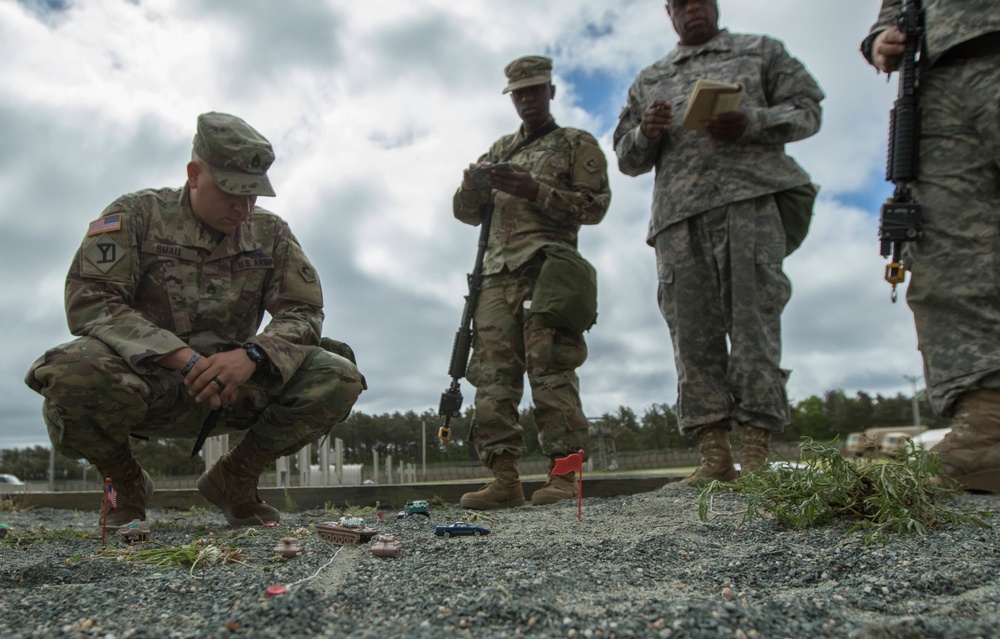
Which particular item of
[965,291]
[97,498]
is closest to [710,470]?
[965,291]

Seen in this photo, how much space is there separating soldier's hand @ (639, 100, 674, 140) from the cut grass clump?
1790 millimetres

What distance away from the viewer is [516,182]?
3695 mm

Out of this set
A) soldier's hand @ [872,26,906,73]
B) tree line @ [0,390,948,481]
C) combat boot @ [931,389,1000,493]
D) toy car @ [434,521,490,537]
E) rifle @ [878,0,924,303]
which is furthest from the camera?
tree line @ [0,390,948,481]

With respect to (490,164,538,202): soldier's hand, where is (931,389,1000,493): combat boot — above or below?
below

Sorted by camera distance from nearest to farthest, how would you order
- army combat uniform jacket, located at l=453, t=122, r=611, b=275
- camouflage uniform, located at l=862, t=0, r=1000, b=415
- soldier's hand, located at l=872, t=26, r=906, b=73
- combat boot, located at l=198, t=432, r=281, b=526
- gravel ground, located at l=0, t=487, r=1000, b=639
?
gravel ground, located at l=0, t=487, r=1000, b=639 → camouflage uniform, located at l=862, t=0, r=1000, b=415 → soldier's hand, located at l=872, t=26, r=906, b=73 → combat boot, located at l=198, t=432, r=281, b=526 → army combat uniform jacket, located at l=453, t=122, r=611, b=275

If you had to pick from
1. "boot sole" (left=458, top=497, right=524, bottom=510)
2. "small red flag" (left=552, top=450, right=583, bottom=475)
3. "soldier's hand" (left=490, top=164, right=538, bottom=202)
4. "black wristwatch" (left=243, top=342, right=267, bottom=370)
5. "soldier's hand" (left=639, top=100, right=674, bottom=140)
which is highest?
"soldier's hand" (left=639, top=100, right=674, bottom=140)

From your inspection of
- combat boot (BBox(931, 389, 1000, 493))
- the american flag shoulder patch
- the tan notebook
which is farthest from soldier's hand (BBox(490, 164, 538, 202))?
combat boot (BBox(931, 389, 1000, 493))

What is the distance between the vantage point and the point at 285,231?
3270mm

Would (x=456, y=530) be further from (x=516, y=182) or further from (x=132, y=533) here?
(x=516, y=182)

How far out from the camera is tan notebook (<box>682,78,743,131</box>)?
3082 millimetres

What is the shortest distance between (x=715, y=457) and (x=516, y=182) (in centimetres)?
159

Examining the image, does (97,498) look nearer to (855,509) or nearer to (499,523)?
(499,523)

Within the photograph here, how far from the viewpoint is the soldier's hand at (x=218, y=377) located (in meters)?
2.56

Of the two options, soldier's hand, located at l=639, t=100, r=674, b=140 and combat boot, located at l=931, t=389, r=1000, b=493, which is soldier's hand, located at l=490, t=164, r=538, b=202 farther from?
combat boot, located at l=931, t=389, r=1000, b=493
